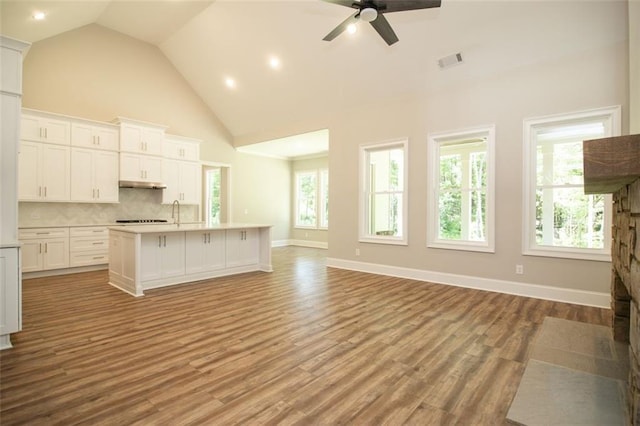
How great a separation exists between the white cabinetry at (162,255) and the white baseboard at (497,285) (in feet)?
9.93

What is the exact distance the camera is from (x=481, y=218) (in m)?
5.04

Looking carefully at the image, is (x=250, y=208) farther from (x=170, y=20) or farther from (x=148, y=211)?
(x=170, y=20)

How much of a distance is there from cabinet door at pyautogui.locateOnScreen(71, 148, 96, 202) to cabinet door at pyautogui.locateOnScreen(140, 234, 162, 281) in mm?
2392

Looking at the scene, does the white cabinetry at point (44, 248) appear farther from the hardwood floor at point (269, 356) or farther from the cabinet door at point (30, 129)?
the cabinet door at point (30, 129)

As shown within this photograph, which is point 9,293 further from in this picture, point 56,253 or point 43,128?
point 43,128

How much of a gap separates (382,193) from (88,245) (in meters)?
5.45

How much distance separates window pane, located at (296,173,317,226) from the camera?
10172mm

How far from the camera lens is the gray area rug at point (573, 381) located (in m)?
1.75

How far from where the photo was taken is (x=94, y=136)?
5.98 meters

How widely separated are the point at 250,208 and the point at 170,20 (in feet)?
15.9

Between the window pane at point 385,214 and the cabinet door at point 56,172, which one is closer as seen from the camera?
the cabinet door at point 56,172

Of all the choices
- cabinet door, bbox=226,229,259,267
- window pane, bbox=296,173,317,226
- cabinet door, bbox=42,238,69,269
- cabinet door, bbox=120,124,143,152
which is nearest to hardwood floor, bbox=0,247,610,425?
cabinet door, bbox=226,229,259,267

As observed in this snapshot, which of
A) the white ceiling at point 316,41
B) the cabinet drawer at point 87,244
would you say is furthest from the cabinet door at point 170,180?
the white ceiling at point 316,41

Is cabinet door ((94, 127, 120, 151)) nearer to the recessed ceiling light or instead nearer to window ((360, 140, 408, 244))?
the recessed ceiling light
